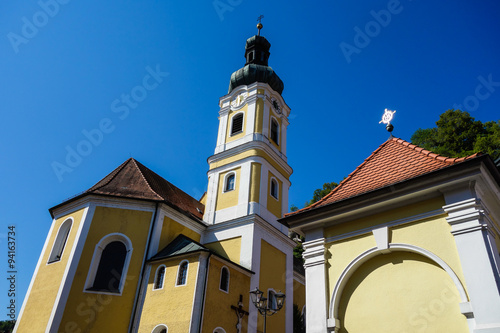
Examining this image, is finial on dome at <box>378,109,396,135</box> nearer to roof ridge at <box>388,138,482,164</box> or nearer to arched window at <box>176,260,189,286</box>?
roof ridge at <box>388,138,482,164</box>

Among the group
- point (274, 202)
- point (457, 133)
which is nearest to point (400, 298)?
point (274, 202)

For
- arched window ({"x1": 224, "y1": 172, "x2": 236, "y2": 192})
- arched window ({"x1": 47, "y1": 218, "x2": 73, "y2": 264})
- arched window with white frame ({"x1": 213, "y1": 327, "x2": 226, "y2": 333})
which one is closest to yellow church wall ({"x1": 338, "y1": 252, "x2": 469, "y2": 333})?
arched window with white frame ({"x1": 213, "y1": 327, "x2": 226, "y2": 333})

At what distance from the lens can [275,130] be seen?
2436cm

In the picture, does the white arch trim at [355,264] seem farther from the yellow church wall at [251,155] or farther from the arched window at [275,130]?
the arched window at [275,130]

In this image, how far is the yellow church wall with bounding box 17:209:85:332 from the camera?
14.6m

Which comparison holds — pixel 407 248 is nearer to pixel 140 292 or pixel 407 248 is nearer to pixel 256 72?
pixel 140 292

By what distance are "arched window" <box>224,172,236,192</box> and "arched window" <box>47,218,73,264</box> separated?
799 centimetres

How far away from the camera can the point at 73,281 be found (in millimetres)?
15016

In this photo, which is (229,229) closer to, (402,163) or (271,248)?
(271,248)

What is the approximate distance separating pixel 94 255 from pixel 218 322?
586 centimetres

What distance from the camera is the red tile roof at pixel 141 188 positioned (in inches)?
701

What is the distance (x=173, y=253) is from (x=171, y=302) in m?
2.12

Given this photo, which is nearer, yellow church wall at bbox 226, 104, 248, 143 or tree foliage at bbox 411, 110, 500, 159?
yellow church wall at bbox 226, 104, 248, 143

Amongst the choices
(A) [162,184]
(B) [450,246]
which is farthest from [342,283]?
(A) [162,184]
